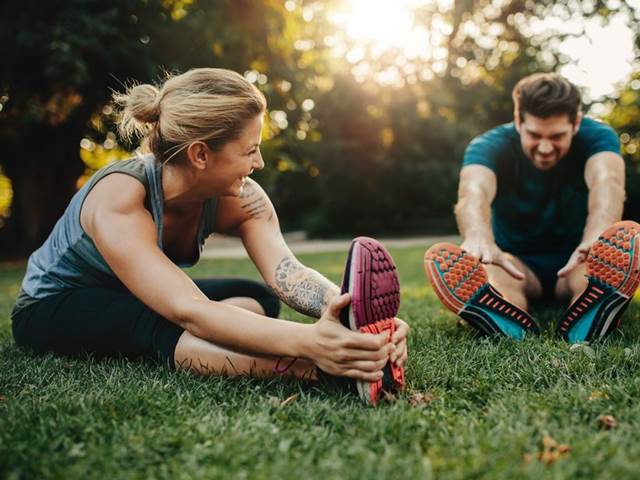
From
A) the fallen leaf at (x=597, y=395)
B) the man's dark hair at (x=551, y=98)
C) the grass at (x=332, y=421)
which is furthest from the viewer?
the man's dark hair at (x=551, y=98)

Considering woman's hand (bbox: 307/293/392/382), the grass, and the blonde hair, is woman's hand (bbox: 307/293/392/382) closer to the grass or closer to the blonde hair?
the grass

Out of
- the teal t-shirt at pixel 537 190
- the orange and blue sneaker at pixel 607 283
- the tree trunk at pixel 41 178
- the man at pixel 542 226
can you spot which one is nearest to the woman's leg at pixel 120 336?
the man at pixel 542 226

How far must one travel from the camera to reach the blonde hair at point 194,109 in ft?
7.22

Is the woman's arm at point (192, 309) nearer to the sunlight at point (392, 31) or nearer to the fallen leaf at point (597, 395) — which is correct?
the fallen leaf at point (597, 395)

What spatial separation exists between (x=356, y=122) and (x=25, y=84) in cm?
1401

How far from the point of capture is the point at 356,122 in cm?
2289

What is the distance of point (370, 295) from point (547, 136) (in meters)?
2.07

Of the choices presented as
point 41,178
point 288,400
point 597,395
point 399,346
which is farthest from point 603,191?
point 41,178

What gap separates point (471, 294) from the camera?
8.77ft

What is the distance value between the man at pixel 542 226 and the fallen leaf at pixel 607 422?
99cm

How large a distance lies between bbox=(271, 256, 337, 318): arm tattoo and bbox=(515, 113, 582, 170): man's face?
1.73 m

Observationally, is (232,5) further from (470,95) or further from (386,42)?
(470,95)

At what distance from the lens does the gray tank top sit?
7.77 feet

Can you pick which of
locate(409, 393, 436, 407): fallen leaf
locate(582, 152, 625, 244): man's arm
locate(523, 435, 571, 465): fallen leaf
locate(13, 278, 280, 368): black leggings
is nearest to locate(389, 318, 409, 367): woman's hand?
locate(409, 393, 436, 407): fallen leaf
